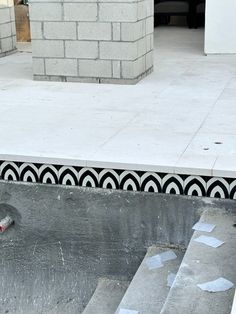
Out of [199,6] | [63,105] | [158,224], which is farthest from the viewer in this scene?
[199,6]

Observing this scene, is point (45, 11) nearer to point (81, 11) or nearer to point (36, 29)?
point (36, 29)


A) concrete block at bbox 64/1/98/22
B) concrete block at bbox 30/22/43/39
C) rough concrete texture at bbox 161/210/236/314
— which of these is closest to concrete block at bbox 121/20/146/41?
concrete block at bbox 64/1/98/22

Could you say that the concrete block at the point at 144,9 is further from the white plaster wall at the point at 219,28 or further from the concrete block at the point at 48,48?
the white plaster wall at the point at 219,28

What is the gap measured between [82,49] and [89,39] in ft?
0.32

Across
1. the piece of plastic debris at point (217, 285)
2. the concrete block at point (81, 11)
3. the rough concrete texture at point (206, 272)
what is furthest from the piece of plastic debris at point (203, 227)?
the concrete block at point (81, 11)

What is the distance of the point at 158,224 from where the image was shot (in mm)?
2502

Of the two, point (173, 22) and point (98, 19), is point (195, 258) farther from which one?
point (173, 22)

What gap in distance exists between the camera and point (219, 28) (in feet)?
19.5

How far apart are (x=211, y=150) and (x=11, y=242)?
3.43 ft

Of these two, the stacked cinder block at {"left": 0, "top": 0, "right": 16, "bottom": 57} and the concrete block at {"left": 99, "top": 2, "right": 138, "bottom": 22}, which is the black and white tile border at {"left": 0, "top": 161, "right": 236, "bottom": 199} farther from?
the stacked cinder block at {"left": 0, "top": 0, "right": 16, "bottom": 57}

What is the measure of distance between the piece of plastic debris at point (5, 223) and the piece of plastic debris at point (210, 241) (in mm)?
934

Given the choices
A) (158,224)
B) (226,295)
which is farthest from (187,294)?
(158,224)

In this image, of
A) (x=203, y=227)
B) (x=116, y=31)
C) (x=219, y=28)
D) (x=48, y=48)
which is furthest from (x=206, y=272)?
(x=219, y=28)

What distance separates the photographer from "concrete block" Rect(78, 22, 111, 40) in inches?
171
